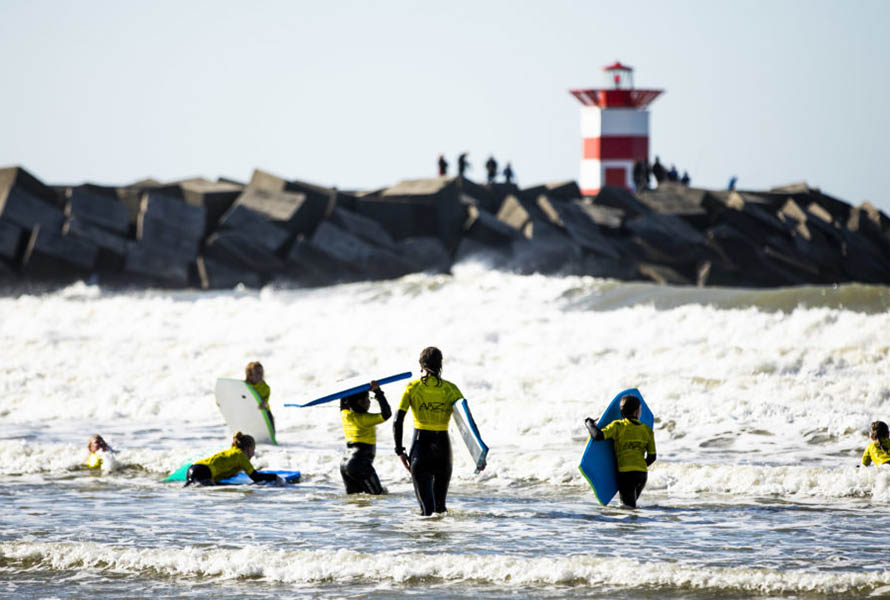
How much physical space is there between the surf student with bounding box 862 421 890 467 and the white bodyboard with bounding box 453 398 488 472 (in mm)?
3758

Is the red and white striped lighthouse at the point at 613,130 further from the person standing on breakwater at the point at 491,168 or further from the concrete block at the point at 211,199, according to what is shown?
the concrete block at the point at 211,199

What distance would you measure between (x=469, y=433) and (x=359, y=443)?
1660 mm

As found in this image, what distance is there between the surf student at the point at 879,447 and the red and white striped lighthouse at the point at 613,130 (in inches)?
1433

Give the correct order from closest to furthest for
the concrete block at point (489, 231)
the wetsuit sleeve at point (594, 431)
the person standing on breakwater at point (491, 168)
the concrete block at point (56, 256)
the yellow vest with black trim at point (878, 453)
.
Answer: the wetsuit sleeve at point (594, 431) → the yellow vest with black trim at point (878, 453) → the concrete block at point (56, 256) → the concrete block at point (489, 231) → the person standing on breakwater at point (491, 168)

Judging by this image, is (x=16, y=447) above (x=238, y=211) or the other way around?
the other way around

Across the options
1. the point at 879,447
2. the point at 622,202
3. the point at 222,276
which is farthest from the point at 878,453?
the point at 622,202

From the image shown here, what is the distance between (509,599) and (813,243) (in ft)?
113

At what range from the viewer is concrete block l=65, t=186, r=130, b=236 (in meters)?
31.6

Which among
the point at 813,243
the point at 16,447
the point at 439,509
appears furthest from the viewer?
the point at 813,243

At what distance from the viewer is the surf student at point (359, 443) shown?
9984 mm

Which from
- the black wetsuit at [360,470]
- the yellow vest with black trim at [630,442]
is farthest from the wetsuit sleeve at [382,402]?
the yellow vest with black trim at [630,442]

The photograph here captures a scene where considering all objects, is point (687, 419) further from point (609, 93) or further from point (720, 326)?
point (609, 93)

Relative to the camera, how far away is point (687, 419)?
44.9ft

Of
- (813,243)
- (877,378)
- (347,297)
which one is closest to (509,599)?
(877,378)
